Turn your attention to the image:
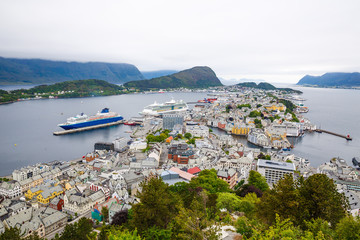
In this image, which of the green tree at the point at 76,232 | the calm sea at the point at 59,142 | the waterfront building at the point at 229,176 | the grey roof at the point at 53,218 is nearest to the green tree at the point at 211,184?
the waterfront building at the point at 229,176

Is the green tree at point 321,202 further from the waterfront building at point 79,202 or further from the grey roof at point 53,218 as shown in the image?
the grey roof at point 53,218

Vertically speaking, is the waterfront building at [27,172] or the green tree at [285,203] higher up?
the green tree at [285,203]

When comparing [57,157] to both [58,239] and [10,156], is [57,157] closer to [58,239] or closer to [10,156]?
[10,156]

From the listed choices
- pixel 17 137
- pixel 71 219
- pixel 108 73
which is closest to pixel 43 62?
pixel 108 73

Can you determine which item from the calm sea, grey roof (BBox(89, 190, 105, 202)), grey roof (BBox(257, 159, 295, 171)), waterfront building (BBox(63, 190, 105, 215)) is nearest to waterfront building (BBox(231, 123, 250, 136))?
the calm sea

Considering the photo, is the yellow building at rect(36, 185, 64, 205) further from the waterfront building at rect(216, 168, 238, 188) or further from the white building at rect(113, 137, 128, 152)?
the waterfront building at rect(216, 168, 238, 188)
